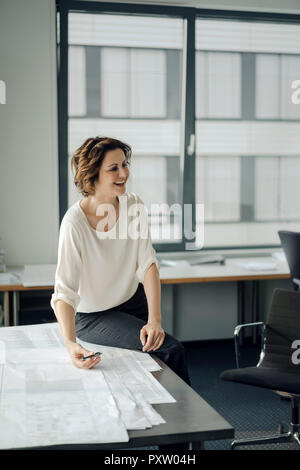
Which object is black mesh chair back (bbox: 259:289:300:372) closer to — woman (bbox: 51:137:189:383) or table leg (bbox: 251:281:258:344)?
woman (bbox: 51:137:189:383)

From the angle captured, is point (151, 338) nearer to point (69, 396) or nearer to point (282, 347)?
point (69, 396)

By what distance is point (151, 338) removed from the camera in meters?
1.99

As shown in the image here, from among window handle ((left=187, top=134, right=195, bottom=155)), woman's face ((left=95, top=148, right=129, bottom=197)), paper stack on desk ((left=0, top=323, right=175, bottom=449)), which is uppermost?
window handle ((left=187, top=134, right=195, bottom=155))

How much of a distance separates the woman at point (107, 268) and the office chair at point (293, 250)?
1.27 metres

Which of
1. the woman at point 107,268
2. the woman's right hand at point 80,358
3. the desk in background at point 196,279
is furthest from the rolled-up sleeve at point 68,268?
the desk in background at point 196,279

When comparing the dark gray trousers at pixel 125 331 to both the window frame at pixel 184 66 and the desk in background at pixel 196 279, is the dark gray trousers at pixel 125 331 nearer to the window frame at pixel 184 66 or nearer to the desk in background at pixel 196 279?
the desk in background at pixel 196 279

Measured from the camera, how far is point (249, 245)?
4457 mm

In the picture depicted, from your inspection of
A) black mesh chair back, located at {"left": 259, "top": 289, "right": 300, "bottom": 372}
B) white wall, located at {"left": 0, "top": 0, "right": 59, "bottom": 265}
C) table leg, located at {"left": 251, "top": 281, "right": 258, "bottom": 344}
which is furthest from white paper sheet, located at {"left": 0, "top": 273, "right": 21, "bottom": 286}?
table leg, located at {"left": 251, "top": 281, "right": 258, "bottom": 344}

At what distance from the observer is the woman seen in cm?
203

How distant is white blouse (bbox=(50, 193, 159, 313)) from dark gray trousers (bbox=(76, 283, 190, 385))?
4 cm

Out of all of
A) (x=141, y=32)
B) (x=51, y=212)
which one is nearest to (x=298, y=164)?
(x=141, y=32)

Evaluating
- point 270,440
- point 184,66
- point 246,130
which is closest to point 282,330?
point 270,440

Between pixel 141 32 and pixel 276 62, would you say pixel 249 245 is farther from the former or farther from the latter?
pixel 141 32

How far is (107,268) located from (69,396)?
0.83 metres
